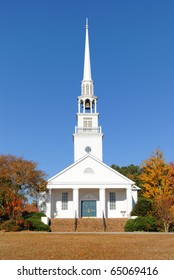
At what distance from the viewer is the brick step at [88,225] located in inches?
1314

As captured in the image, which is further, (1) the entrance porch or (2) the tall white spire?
(2) the tall white spire

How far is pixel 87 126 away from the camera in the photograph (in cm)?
4734

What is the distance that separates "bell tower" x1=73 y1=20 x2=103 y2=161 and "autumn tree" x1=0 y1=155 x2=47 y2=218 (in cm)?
1047

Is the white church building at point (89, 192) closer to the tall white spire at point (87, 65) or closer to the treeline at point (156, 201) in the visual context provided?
the treeline at point (156, 201)

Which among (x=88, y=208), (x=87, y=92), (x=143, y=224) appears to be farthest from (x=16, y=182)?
(x=87, y=92)

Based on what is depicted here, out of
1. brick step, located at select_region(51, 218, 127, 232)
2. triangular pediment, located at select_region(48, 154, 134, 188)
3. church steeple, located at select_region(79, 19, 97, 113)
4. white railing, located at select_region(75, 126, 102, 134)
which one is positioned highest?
church steeple, located at select_region(79, 19, 97, 113)

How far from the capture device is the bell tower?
45562 millimetres

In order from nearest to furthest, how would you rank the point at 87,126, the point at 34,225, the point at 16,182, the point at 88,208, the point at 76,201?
the point at 34,225 < the point at 16,182 < the point at 76,201 < the point at 88,208 < the point at 87,126

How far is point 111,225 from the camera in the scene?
3475cm

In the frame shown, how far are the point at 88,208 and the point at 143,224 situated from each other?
1128cm

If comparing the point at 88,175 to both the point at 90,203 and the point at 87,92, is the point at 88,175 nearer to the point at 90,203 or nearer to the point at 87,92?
the point at 90,203

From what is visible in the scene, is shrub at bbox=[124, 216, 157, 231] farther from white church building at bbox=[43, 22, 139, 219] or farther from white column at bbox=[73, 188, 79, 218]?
white column at bbox=[73, 188, 79, 218]

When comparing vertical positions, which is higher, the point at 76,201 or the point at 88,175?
the point at 88,175

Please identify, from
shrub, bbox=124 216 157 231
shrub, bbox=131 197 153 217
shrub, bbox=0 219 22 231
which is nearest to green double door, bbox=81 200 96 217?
shrub, bbox=131 197 153 217
